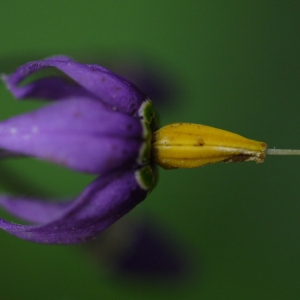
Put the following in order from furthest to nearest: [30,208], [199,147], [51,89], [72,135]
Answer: [30,208] → [51,89] → [199,147] → [72,135]

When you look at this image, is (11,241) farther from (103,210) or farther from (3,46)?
(103,210)

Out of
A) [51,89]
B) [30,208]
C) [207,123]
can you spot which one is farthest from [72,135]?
[207,123]

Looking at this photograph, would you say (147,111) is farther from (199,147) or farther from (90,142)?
(90,142)

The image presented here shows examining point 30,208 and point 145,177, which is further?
point 30,208

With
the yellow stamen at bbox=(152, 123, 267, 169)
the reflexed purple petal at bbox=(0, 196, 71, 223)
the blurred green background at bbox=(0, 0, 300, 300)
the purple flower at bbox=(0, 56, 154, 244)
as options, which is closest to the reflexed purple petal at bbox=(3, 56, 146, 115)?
the purple flower at bbox=(0, 56, 154, 244)

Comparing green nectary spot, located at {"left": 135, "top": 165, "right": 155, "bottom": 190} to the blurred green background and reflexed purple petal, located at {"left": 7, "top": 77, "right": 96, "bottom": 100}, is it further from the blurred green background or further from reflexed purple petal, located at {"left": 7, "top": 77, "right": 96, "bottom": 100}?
the blurred green background

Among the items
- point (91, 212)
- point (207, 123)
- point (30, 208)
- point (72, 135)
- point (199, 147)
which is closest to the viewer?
point (72, 135)

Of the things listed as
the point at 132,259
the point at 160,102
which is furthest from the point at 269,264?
the point at 160,102
